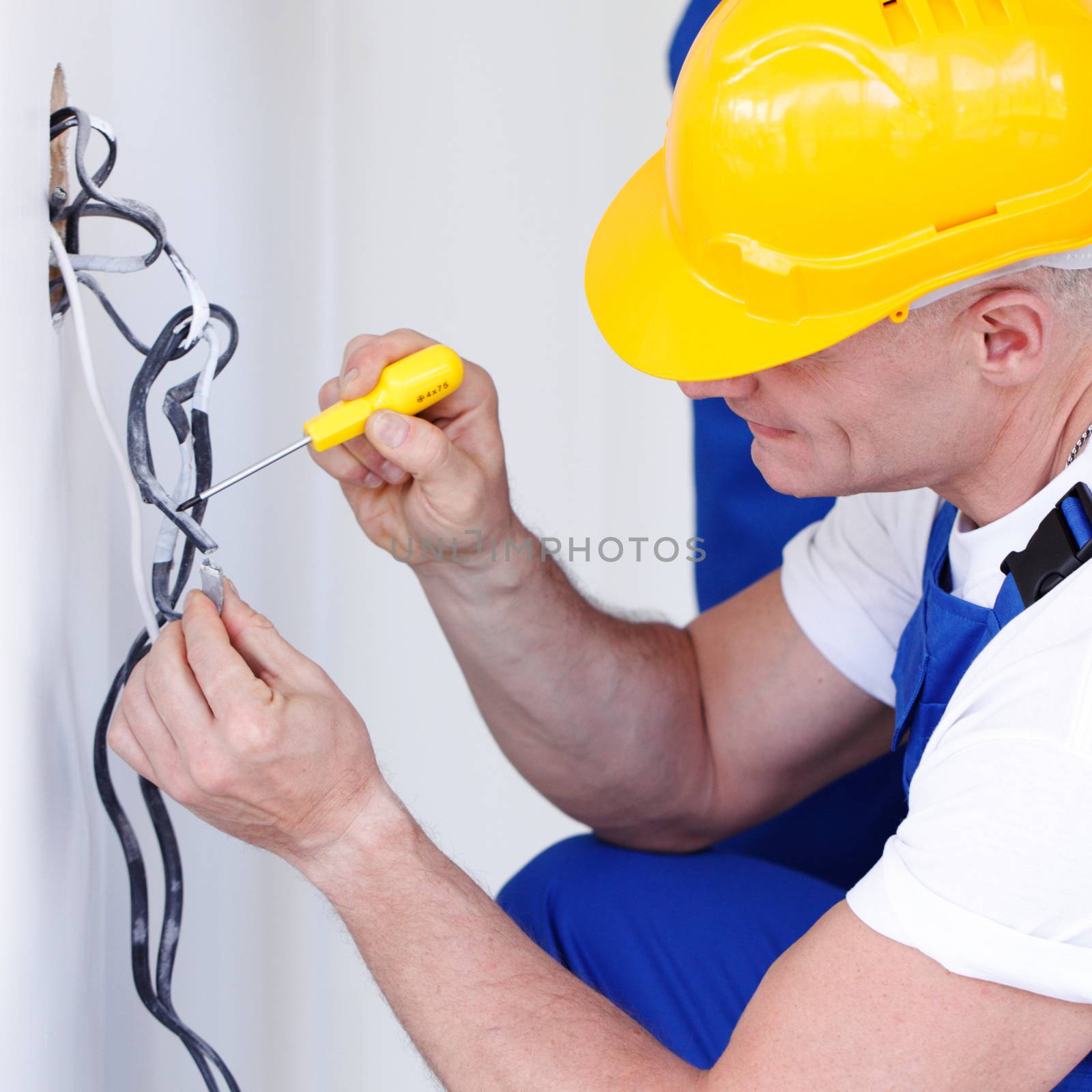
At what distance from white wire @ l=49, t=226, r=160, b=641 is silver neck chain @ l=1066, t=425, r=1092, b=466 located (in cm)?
64

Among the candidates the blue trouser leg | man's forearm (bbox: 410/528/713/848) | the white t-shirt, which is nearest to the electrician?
the white t-shirt

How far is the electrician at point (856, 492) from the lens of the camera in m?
0.74

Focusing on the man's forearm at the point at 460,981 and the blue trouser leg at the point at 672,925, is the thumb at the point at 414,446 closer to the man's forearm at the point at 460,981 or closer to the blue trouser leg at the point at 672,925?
the man's forearm at the point at 460,981

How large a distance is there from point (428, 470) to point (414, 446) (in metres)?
0.03

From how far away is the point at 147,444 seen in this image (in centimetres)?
83

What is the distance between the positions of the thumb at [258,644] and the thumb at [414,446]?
19 centimetres

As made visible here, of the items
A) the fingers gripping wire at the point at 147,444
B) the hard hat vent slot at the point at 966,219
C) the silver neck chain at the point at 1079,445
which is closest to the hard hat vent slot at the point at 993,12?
the hard hat vent slot at the point at 966,219

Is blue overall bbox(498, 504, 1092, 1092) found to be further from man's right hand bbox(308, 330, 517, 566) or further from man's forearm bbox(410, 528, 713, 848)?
man's right hand bbox(308, 330, 517, 566)

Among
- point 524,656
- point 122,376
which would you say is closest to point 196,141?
point 122,376

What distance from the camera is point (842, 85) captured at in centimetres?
79

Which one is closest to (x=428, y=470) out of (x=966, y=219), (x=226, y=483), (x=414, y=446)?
(x=414, y=446)

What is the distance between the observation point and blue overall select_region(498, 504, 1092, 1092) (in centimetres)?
114

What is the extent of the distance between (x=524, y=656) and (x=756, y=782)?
0.99ft

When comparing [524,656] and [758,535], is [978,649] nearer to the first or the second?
[524,656]
